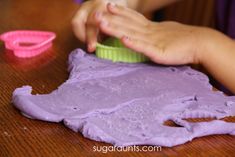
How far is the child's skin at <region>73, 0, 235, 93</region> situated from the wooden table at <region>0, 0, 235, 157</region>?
0.31ft

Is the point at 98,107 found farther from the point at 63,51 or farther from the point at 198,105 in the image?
the point at 63,51

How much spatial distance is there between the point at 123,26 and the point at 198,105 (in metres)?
0.23

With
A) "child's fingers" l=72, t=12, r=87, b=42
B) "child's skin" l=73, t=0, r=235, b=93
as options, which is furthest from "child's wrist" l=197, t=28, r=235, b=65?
"child's fingers" l=72, t=12, r=87, b=42

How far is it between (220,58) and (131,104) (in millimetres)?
216

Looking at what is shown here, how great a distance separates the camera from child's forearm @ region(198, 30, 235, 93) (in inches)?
27.6

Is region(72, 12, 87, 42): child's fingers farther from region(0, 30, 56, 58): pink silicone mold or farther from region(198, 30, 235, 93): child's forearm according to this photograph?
region(198, 30, 235, 93): child's forearm

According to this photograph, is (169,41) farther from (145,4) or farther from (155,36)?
(145,4)

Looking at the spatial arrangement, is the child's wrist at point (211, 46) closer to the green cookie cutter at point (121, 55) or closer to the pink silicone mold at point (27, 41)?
the green cookie cutter at point (121, 55)

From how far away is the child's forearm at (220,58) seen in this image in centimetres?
70

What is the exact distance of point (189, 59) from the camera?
0.71 m

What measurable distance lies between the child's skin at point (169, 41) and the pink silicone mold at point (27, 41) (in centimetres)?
9

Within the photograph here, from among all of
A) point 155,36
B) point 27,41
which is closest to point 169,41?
point 155,36

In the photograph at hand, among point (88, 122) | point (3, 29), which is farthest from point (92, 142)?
point (3, 29)

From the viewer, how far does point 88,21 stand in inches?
30.9
